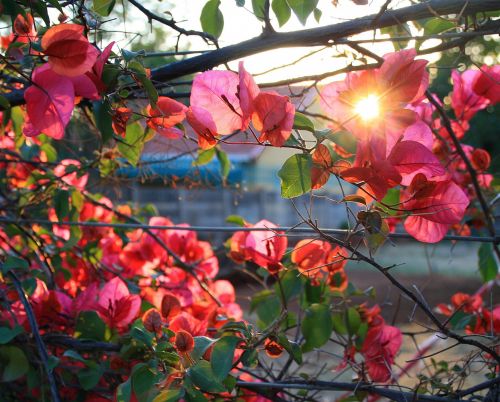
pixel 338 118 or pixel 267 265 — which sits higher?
pixel 338 118

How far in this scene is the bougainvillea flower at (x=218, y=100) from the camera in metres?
0.52

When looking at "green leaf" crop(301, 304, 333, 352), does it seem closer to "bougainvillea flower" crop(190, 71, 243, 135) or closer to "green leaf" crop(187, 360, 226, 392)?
"green leaf" crop(187, 360, 226, 392)

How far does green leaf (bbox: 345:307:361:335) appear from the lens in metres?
0.86

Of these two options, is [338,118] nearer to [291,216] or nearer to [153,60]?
[153,60]

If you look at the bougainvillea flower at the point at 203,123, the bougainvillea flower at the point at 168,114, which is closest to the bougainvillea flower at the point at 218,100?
the bougainvillea flower at the point at 203,123

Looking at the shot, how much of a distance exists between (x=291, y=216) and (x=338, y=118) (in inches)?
368

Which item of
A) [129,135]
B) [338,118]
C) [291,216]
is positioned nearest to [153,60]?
[129,135]

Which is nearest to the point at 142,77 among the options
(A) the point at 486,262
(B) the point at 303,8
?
(B) the point at 303,8

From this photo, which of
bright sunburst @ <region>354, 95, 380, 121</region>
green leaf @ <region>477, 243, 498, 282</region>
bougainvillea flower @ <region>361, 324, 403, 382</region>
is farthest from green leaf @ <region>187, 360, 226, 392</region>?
green leaf @ <region>477, 243, 498, 282</region>

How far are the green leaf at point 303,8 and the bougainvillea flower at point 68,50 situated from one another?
0.60 feet

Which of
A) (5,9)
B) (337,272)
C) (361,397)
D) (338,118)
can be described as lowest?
(361,397)

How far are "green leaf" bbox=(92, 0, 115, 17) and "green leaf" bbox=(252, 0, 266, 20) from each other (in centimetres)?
14

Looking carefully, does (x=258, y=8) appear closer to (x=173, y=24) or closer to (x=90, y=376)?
(x=173, y=24)

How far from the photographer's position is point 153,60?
881 mm
